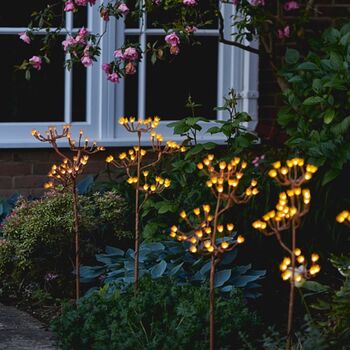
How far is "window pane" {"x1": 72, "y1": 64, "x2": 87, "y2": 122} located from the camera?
8531mm

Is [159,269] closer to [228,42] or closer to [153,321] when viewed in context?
[153,321]

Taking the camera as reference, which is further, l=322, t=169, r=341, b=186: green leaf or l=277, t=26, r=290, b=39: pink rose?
l=277, t=26, r=290, b=39: pink rose

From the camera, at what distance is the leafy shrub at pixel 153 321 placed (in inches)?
210

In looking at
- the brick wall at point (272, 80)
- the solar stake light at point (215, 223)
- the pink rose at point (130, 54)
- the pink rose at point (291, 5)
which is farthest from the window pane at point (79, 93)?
the solar stake light at point (215, 223)

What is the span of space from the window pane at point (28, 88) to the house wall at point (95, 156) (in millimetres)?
293

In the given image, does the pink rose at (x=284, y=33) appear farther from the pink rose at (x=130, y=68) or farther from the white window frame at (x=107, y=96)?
the pink rose at (x=130, y=68)

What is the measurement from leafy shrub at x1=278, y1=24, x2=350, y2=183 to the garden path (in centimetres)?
195

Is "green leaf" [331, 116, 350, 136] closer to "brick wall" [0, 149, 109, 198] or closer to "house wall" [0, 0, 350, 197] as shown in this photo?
"house wall" [0, 0, 350, 197]

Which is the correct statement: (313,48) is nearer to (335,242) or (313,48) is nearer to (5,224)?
(335,242)

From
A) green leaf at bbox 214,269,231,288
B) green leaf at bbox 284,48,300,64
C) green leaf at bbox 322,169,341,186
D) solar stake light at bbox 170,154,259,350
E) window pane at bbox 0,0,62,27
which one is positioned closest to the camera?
solar stake light at bbox 170,154,259,350

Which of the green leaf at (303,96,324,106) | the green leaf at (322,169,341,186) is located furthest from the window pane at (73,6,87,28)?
the green leaf at (322,169,341,186)

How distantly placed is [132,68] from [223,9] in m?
1.65

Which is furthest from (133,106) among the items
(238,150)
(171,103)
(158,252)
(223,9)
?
(158,252)

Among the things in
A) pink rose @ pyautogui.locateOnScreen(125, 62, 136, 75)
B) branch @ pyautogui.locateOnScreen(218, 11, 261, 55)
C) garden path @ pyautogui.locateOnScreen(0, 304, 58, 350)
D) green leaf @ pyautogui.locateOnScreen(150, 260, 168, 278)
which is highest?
branch @ pyautogui.locateOnScreen(218, 11, 261, 55)
